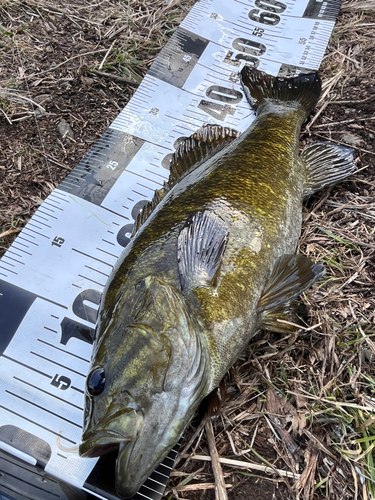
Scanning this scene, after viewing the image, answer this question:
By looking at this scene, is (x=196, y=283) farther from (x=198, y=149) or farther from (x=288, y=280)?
(x=198, y=149)

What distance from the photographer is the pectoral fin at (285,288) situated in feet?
7.30

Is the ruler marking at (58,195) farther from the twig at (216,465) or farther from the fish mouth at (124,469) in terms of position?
the fish mouth at (124,469)

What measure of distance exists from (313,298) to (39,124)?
8.88 feet

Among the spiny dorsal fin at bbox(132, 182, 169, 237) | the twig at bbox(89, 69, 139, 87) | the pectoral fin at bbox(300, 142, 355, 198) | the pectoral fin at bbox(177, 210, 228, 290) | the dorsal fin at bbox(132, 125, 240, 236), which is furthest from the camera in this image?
the twig at bbox(89, 69, 139, 87)

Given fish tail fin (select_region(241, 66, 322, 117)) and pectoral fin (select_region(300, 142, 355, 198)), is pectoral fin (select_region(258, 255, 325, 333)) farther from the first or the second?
fish tail fin (select_region(241, 66, 322, 117))

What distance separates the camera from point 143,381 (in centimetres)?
169

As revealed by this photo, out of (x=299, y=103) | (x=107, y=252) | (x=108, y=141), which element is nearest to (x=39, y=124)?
(x=108, y=141)

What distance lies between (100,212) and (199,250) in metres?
1.32

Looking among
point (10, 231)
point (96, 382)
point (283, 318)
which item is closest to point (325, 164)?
point (283, 318)

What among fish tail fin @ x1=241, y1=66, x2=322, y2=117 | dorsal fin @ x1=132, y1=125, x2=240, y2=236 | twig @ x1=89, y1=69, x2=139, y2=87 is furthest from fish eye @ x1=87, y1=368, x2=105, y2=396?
twig @ x1=89, y1=69, x2=139, y2=87

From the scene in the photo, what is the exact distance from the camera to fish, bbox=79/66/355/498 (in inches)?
66.6

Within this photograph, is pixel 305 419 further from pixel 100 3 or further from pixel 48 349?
pixel 100 3

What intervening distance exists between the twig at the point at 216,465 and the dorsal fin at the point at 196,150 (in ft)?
4.72

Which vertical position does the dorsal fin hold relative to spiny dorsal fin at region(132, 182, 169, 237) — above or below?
above
